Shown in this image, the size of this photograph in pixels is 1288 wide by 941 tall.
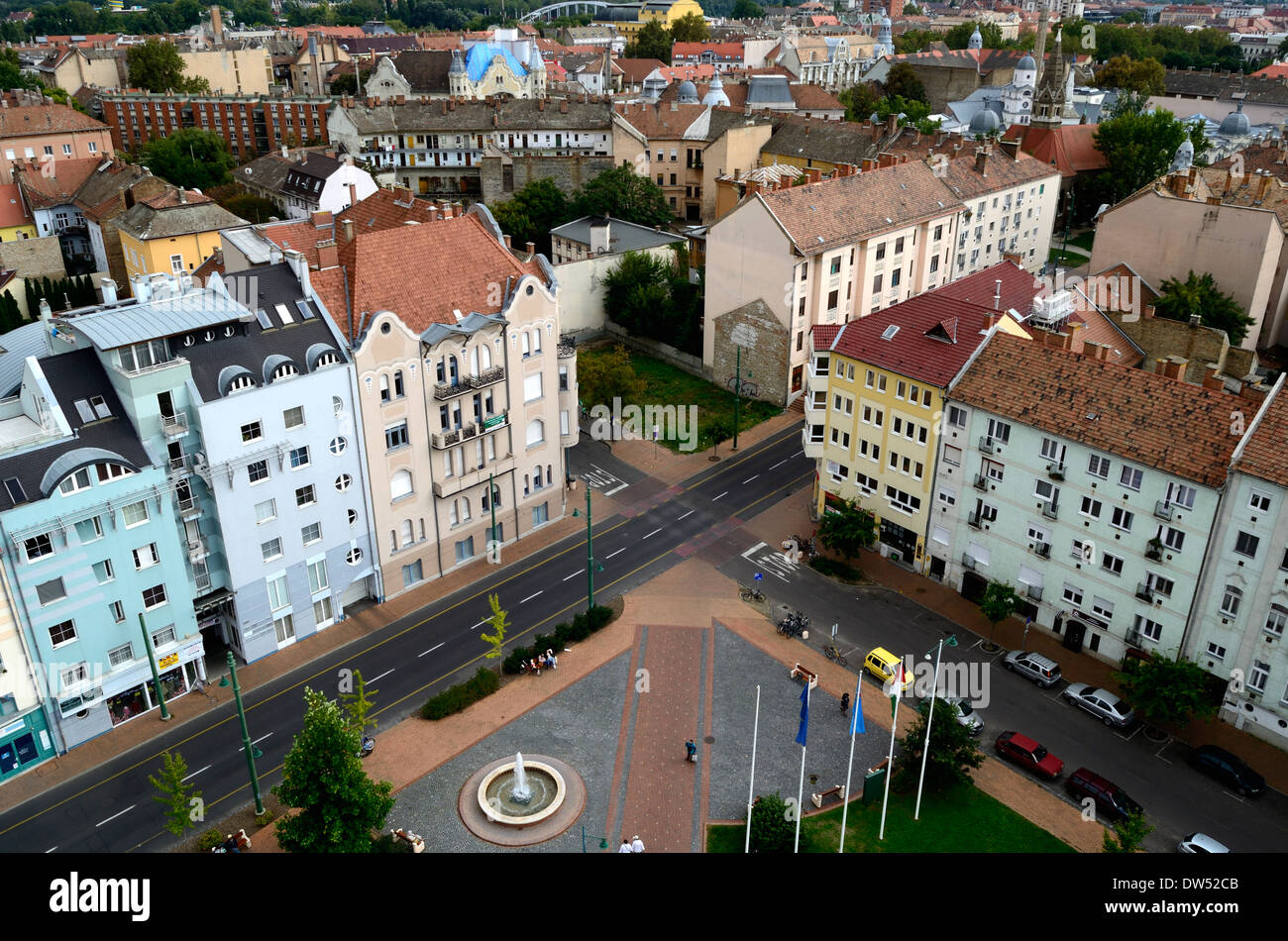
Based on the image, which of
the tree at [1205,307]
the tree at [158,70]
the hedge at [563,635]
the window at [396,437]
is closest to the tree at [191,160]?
the tree at [158,70]

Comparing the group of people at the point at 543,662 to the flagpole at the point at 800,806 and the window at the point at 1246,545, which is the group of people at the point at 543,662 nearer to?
the flagpole at the point at 800,806

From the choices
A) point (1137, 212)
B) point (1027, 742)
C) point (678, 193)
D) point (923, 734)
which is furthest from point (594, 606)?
point (678, 193)

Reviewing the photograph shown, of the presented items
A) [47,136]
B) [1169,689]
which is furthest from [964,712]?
[47,136]

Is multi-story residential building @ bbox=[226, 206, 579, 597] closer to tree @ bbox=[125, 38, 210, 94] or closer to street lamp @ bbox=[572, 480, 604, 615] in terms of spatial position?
street lamp @ bbox=[572, 480, 604, 615]

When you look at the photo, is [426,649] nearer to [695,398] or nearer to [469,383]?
[469,383]

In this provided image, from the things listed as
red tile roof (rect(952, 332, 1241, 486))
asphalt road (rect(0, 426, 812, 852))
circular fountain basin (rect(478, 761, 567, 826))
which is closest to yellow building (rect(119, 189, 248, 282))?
asphalt road (rect(0, 426, 812, 852))

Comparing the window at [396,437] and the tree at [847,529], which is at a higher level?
the window at [396,437]

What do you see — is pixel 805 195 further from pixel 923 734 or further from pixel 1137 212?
pixel 923 734
